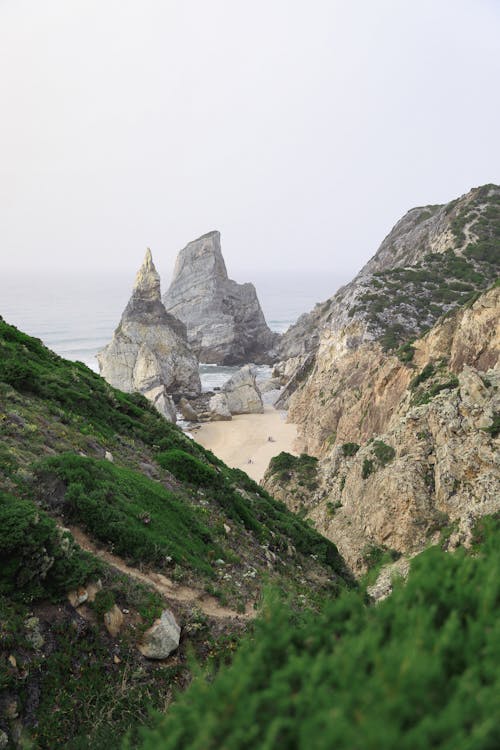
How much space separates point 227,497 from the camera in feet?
49.0

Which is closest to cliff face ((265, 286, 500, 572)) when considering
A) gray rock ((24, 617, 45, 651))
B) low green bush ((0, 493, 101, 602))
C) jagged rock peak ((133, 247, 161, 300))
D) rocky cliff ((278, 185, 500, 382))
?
rocky cliff ((278, 185, 500, 382))

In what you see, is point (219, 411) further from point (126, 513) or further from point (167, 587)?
point (167, 587)

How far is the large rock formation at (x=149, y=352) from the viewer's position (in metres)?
56.2

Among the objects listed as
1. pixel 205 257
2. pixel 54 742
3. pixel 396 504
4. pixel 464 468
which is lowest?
pixel 396 504

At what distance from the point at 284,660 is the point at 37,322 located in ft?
376

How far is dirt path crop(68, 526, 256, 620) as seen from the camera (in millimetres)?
9219

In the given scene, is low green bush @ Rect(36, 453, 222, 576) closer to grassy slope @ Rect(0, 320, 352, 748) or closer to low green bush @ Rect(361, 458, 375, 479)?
grassy slope @ Rect(0, 320, 352, 748)

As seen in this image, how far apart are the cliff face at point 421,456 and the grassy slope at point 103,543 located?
3.19 metres

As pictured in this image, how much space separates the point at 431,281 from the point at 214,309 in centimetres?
4712

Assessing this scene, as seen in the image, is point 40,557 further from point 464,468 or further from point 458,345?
point 458,345

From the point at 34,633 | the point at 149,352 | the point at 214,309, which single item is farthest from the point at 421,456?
the point at 214,309

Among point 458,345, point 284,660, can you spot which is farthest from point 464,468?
point 284,660

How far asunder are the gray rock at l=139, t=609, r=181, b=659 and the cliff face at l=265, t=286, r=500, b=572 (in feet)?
29.8

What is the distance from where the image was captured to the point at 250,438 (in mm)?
45156
